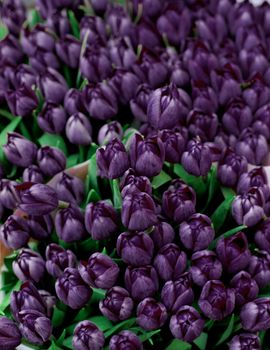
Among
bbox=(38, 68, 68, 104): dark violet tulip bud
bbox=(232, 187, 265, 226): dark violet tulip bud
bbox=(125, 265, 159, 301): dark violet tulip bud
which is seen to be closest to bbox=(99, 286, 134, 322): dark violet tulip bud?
bbox=(125, 265, 159, 301): dark violet tulip bud

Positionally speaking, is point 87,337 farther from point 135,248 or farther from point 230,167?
point 230,167

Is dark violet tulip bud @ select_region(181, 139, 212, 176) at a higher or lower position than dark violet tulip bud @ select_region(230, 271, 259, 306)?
higher

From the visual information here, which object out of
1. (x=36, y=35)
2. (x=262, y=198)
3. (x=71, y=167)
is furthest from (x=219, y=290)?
(x=36, y=35)

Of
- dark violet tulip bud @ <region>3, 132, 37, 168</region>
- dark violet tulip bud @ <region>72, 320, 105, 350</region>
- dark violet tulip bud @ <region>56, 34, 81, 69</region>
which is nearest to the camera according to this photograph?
dark violet tulip bud @ <region>72, 320, 105, 350</region>

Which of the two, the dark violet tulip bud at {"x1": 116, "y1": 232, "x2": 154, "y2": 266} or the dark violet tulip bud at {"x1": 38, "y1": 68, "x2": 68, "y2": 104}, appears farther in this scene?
the dark violet tulip bud at {"x1": 38, "y1": 68, "x2": 68, "y2": 104}

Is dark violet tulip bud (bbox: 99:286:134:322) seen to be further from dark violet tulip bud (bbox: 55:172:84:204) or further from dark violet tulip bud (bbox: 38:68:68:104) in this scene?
dark violet tulip bud (bbox: 38:68:68:104)

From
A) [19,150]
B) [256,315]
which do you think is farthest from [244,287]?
[19,150]

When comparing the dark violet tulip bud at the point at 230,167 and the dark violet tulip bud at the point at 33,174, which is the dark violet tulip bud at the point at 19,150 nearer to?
the dark violet tulip bud at the point at 33,174
